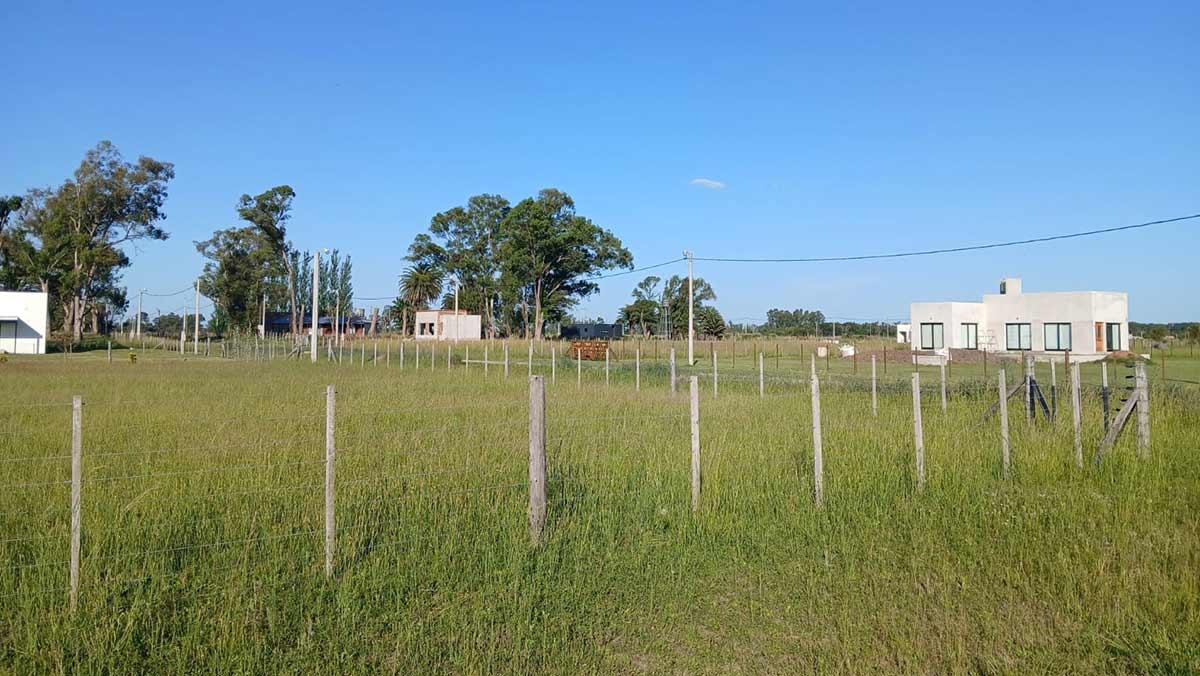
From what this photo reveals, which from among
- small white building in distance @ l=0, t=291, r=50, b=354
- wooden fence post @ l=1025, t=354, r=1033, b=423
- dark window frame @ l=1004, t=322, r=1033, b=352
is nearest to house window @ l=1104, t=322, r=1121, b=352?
dark window frame @ l=1004, t=322, r=1033, b=352

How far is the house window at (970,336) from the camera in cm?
4709

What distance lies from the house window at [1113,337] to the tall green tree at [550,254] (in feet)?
124

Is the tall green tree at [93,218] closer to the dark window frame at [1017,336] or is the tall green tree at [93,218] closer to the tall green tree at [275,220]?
the tall green tree at [275,220]

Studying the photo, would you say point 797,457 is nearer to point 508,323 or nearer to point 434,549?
point 434,549

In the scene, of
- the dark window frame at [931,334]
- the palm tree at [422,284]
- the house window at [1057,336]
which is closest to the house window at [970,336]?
the dark window frame at [931,334]

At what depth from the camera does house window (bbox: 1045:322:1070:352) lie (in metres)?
44.2

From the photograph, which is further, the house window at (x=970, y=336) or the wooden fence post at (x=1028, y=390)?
the house window at (x=970, y=336)

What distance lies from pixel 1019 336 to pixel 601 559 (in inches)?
1882

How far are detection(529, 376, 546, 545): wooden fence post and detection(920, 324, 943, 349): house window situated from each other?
4552 cm

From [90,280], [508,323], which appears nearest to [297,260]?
[90,280]

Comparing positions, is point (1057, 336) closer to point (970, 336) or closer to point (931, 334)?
point (970, 336)

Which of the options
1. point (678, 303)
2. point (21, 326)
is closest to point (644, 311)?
point (678, 303)

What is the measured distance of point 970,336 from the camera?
47.5 m

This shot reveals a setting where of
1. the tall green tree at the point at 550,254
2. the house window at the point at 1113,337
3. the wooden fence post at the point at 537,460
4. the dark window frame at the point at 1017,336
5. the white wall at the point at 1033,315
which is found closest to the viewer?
the wooden fence post at the point at 537,460
